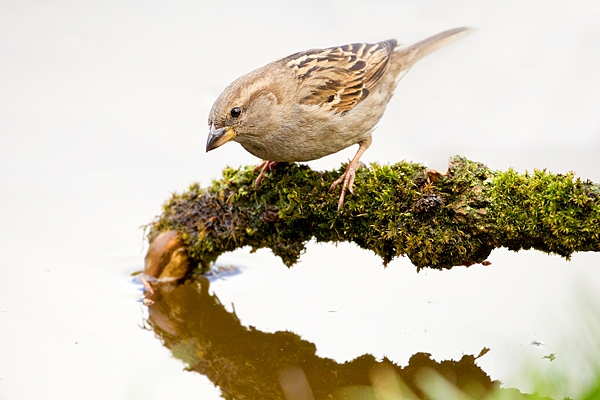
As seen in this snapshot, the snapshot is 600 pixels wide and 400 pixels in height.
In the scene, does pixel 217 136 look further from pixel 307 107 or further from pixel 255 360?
pixel 255 360

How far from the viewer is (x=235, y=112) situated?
530cm

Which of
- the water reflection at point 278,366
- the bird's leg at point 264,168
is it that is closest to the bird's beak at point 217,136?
the bird's leg at point 264,168

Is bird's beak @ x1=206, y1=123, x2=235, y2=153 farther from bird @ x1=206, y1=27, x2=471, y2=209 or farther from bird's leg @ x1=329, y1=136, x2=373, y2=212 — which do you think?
bird's leg @ x1=329, y1=136, x2=373, y2=212

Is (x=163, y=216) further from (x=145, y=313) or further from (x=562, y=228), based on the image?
(x=562, y=228)

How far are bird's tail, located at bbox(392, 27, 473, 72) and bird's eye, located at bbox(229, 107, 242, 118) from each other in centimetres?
197

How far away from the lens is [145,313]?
225 inches

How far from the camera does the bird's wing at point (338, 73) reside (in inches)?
226

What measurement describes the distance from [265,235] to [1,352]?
205 centimetres

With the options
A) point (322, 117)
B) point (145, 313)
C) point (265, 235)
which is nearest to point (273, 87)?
point (322, 117)

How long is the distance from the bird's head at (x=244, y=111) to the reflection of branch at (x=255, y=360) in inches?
53.7

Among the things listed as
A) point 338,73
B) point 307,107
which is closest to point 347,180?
point 307,107

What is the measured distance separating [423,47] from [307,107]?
6.10 feet

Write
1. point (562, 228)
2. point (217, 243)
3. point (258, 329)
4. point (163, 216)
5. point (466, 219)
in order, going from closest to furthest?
point (562, 228) → point (466, 219) → point (258, 329) → point (217, 243) → point (163, 216)

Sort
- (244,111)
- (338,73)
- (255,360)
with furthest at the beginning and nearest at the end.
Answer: (338,73), (244,111), (255,360)
